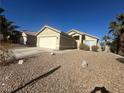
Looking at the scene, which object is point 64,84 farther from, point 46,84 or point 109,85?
point 109,85

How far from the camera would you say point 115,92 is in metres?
5.94

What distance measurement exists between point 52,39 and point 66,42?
367 cm

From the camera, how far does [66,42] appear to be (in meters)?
25.5

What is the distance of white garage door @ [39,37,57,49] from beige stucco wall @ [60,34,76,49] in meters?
1.35

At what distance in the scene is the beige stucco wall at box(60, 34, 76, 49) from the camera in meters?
23.3

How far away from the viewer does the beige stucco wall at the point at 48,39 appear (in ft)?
72.5

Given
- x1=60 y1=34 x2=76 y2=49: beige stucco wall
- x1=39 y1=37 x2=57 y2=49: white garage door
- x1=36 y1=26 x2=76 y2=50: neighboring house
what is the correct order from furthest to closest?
x1=60 y1=34 x2=76 y2=49: beige stucco wall → x1=39 y1=37 x2=57 y2=49: white garage door → x1=36 y1=26 x2=76 y2=50: neighboring house

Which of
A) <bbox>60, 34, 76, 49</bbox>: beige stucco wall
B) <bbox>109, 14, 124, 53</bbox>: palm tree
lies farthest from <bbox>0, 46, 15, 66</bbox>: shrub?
<bbox>109, 14, 124, 53</bbox>: palm tree

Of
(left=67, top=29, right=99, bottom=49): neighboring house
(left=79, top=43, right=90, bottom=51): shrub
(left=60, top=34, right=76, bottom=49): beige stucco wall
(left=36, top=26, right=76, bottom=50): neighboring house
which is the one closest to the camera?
(left=36, top=26, right=76, bottom=50): neighboring house

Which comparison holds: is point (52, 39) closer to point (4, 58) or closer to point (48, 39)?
point (48, 39)

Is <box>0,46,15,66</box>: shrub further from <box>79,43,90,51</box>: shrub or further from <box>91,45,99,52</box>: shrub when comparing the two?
<box>91,45,99,52</box>: shrub

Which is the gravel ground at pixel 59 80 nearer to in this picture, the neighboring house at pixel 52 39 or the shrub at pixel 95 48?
the neighboring house at pixel 52 39

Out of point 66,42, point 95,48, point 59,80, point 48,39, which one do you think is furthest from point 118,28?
point 59,80

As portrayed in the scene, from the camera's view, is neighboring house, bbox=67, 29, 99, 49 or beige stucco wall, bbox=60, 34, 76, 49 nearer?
beige stucco wall, bbox=60, 34, 76, 49
